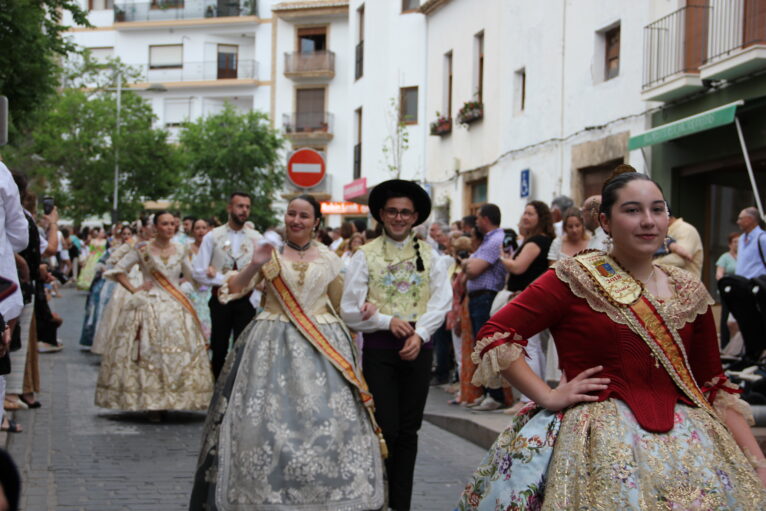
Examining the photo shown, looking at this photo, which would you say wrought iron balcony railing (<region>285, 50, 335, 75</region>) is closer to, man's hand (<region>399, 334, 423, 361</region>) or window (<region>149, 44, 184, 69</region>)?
window (<region>149, 44, 184, 69</region>)

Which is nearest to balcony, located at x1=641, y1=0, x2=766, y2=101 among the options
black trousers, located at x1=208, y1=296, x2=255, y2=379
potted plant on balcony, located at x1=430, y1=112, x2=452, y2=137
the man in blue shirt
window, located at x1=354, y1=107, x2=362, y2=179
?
the man in blue shirt

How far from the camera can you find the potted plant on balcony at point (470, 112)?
73.9ft

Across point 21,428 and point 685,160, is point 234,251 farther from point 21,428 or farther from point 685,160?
point 685,160

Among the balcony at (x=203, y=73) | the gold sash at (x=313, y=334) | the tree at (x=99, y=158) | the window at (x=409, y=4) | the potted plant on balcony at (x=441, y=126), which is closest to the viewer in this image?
the gold sash at (x=313, y=334)

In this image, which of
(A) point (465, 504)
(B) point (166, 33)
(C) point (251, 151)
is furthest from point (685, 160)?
(B) point (166, 33)

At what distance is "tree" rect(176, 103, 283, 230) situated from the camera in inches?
1731

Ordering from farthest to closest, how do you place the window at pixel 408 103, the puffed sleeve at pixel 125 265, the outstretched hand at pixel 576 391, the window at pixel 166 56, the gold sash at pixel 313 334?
1. the window at pixel 166 56
2. the window at pixel 408 103
3. the puffed sleeve at pixel 125 265
4. the gold sash at pixel 313 334
5. the outstretched hand at pixel 576 391

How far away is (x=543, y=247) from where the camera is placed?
9742 mm

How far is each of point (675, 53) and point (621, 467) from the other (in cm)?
1205

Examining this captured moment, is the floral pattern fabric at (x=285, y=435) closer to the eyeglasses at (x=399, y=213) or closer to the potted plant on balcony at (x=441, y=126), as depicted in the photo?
the eyeglasses at (x=399, y=213)

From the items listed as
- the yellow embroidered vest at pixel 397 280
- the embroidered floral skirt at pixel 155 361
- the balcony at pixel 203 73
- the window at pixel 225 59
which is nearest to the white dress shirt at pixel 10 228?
the yellow embroidered vest at pixel 397 280

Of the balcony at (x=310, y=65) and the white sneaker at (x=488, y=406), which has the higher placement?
the balcony at (x=310, y=65)

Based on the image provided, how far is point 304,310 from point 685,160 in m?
9.63

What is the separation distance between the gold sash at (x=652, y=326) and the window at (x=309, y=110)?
150 feet
